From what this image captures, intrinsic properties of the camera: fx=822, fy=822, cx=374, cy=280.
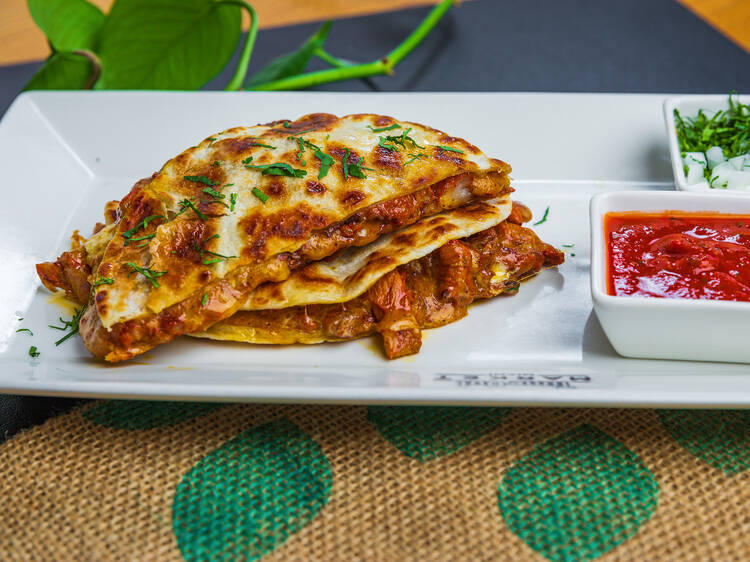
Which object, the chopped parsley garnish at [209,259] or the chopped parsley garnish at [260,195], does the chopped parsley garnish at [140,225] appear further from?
the chopped parsley garnish at [260,195]

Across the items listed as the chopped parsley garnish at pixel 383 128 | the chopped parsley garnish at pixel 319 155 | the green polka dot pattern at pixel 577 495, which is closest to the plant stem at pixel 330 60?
the chopped parsley garnish at pixel 383 128

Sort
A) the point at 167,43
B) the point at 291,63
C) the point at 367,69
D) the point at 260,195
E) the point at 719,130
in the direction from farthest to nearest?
the point at 367,69 < the point at 291,63 < the point at 167,43 < the point at 719,130 < the point at 260,195

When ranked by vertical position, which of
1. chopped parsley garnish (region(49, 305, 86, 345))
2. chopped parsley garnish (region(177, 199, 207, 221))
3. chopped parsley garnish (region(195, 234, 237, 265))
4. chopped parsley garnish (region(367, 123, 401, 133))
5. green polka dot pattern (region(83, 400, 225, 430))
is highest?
chopped parsley garnish (region(367, 123, 401, 133))

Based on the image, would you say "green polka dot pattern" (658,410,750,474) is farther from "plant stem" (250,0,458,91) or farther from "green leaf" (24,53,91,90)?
"green leaf" (24,53,91,90)

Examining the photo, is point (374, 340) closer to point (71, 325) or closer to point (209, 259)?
point (209, 259)

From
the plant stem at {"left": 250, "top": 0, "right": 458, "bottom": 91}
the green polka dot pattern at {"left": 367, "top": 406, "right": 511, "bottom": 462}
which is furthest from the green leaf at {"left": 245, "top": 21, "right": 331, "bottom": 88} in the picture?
the green polka dot pattern at {"left": 367, "top": 406, "right": 511, "bottom": 462}

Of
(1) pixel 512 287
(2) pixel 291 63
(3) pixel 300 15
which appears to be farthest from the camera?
(3) pixel 300 15

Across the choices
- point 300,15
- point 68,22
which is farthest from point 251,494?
point 300,15
